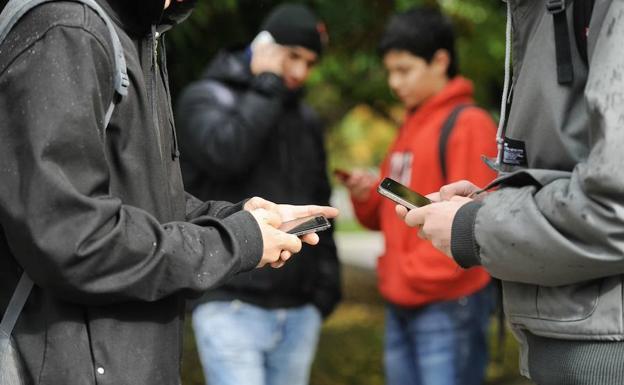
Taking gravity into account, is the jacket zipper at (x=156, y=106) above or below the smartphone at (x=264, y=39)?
above

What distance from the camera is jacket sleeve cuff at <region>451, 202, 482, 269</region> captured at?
6.98 ft

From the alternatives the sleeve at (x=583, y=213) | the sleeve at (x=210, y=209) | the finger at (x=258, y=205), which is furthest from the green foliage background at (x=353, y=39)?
the sleeve at (x=583, y=213)

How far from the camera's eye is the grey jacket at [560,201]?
Result: 1873mm

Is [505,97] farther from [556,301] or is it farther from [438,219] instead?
[556,301]

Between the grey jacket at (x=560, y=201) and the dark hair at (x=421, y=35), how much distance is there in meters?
2.05

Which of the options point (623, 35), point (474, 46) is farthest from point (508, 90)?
point (474, 46)

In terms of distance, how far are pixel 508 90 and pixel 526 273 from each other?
0.59 metres

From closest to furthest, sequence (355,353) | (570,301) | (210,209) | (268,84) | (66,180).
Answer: (66,180) → (570,301) → (210,209) → (268,84) → (355,353)

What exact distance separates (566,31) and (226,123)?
6.98ft

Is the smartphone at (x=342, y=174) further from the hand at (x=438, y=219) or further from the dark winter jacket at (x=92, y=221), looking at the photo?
the dark winter jacket at (x=92, y=221)

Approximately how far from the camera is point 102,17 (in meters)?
1.93

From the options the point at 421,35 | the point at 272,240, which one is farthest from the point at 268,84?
the point at 272,240

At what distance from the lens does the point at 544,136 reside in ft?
6.86

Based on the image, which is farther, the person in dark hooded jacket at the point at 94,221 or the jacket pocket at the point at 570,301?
the jacket pocket at the point at 570,301
